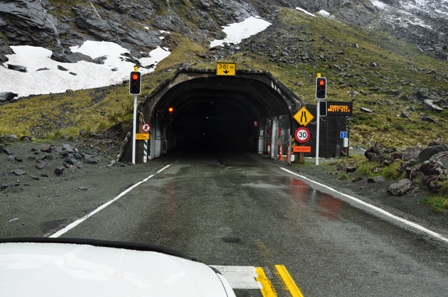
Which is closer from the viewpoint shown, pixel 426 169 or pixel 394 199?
pixel 394 199

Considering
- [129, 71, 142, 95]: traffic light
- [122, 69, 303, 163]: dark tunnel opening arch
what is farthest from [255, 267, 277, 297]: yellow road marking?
[122, 69, 303, 163]: dark tunnel opening arch

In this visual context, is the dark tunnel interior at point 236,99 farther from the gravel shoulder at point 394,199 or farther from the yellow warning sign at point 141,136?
the gravel shoulder at point 394,199

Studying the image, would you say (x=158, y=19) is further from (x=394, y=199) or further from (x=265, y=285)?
(x=265, y=285)

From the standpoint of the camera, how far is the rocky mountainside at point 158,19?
49156 millimetres

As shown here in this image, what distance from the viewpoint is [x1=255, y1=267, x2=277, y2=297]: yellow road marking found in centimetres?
363

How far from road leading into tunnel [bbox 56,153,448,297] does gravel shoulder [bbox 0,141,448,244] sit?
0.82m

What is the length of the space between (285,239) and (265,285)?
1855 mm

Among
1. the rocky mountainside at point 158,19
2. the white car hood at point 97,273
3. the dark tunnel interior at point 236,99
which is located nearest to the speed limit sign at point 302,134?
the dark tunnel interior at point 236,99

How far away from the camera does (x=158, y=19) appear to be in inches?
2677

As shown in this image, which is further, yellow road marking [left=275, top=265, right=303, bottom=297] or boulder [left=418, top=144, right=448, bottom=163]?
boulder [left=418, top=144, right=448, bottom=163]

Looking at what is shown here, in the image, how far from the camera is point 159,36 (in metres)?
61.8

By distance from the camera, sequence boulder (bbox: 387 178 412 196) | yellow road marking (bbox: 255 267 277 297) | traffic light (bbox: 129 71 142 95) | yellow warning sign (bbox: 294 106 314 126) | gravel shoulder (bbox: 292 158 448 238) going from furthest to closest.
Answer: yellow warning sign (bbox: 294 106 314 126) < traffic light (bbox: 129 71 142 95) < boulder (bbox: 387 178 412 196) < gravel shoulder (bbox: 292 158 448 238) < yellow road marking (bbox: 255 267 277 297)

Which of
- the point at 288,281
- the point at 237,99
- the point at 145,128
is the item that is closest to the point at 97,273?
the point at 288,281

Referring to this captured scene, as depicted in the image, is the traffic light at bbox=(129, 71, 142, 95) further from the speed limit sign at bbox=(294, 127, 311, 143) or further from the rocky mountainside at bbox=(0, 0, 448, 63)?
the rocky mountainside at bbox=(0, 0, 448, 63)
